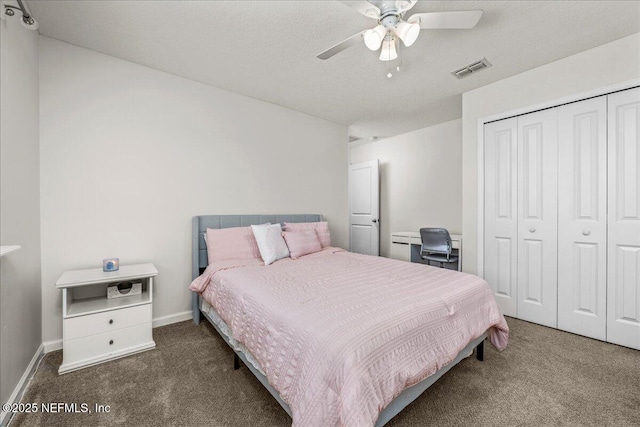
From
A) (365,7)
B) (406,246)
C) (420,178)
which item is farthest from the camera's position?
(420,178)

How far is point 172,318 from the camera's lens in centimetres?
270

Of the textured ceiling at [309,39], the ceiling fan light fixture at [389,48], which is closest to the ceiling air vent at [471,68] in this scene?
the textured ceiling at [309,39]

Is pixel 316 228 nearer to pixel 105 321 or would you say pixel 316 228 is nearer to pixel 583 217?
pixel 105 321

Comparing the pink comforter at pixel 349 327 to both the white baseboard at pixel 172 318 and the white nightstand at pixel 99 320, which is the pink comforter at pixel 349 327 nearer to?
the white nightstand at pixel 99 320

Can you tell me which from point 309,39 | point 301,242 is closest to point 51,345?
point 301,242

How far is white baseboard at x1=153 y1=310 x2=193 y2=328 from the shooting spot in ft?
8.59

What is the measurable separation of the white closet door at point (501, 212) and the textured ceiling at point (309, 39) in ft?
2.11

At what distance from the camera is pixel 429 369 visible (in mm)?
1328

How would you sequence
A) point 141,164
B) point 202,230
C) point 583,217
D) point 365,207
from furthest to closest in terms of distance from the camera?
point 365,207, point 202,230, point 141,164, point 583,217

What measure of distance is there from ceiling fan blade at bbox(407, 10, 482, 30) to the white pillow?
2.10 metres

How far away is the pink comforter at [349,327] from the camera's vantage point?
41.3 inches

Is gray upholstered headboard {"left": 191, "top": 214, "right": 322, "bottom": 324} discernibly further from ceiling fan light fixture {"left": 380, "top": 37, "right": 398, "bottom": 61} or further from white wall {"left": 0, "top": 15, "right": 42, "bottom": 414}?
ceiling fan light fixture {"left": 380, "top": 37, "right": 398, "bottom": 61}

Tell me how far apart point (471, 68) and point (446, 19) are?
121 centimetres

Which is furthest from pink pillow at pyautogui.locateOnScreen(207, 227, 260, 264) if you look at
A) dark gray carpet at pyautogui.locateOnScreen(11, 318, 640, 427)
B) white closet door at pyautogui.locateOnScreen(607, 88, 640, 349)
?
white closet door at pyautogui.locateOnScreen(607, 88, 640, 349)
